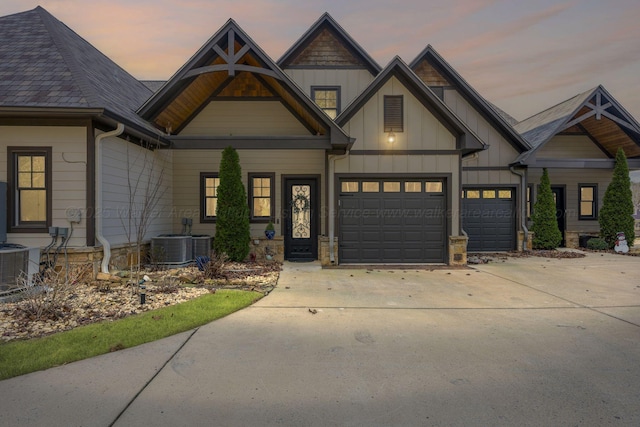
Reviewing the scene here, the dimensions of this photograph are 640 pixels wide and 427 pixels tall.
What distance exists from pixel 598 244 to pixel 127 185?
53.8ft

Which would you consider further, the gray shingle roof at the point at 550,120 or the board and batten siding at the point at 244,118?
the gray shingle roof at the point at 550,120

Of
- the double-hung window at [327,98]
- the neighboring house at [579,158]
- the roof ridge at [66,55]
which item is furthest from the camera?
the neighboring house at [579,158]

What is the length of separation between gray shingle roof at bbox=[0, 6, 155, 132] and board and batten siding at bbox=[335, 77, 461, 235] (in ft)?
18.3

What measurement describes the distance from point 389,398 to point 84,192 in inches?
286

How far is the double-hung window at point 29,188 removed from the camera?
7055mm

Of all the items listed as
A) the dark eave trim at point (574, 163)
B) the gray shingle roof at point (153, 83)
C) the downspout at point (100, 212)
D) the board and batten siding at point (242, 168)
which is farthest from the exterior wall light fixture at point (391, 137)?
the gray shingle roof at point (153, 83)

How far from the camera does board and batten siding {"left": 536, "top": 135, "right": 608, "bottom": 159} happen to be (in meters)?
14.3

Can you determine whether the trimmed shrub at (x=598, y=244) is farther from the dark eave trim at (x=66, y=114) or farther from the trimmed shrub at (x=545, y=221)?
the dark eave trim at (x=66, y=114)

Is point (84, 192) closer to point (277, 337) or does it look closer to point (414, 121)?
point (277, 337)

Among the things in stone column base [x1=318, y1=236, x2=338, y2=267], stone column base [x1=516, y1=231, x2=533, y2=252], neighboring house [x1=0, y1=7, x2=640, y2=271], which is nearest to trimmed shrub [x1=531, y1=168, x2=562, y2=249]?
stone column base [x1=516, y1=231, x2=533, y2=252]

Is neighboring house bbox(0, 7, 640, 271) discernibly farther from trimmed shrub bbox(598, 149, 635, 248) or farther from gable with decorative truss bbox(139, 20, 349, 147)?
trimmed shrub bbox(598, 149, 635, 248)

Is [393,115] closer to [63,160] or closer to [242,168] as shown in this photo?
[242,168]

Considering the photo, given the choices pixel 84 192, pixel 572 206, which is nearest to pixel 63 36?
pixel 84 192

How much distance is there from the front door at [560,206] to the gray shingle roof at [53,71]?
51.0 feet
